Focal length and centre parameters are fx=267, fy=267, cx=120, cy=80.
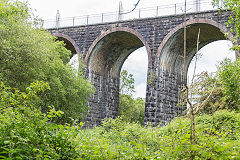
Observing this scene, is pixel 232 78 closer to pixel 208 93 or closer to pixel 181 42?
pixel 208 93

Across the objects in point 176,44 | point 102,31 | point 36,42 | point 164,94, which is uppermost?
point 102,31

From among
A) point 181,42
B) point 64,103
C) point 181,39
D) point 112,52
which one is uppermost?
point 181,39

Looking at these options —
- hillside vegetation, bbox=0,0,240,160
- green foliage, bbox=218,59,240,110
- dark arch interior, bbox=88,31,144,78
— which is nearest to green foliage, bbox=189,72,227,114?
hillside vegetation, bbox=0,0,240,160

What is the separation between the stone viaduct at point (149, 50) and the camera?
1681 centimetres

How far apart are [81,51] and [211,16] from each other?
31.8 ft

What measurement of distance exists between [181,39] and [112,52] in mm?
6138

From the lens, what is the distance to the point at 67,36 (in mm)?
21328

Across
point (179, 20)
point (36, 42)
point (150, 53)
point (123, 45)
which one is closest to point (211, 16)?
point (179, 20)

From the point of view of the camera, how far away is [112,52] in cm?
2197

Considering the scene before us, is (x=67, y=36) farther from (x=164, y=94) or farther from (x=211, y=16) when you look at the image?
(x=211, y=16)

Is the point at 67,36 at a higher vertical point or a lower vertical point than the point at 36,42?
higher

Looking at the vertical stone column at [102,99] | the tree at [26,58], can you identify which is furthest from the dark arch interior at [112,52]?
the tree at [26,58]

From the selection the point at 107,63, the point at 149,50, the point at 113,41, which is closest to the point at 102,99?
the point at 107,63

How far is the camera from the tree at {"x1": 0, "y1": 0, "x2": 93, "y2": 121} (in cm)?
1183
